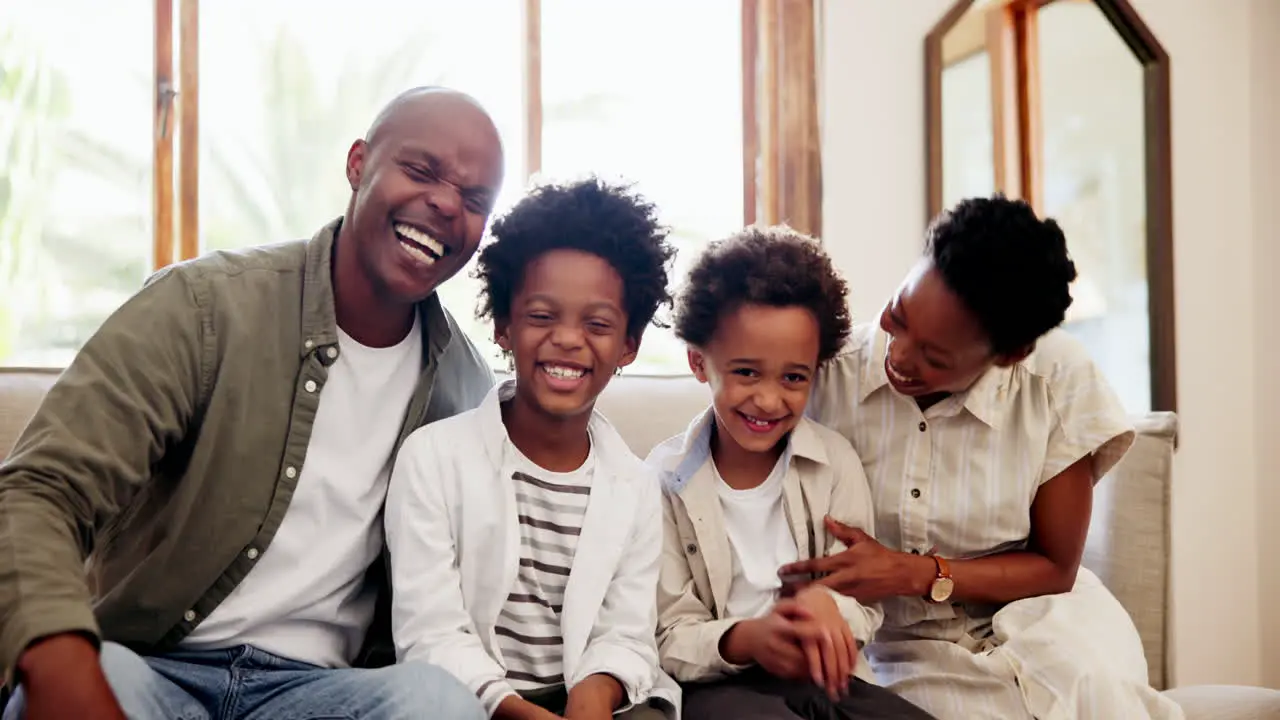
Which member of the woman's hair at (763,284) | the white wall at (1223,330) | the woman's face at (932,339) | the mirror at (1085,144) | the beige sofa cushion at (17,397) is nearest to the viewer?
the woman's face at (932,339)

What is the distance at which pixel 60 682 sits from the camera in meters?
1.01

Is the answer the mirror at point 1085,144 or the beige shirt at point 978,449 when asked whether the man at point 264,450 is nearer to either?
the beige shirt at point 978,449

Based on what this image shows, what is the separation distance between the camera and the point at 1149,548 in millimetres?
1867

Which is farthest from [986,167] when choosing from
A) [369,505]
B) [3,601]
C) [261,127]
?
[3,601]

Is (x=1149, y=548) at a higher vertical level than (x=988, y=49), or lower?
lower

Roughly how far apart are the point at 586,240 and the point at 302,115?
1.61m

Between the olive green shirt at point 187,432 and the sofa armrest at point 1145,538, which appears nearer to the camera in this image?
the olive green shirt at point 187,432

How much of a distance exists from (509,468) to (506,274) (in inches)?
11.8

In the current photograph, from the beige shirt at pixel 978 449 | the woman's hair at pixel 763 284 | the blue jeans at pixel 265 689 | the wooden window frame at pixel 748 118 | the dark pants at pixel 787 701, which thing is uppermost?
the wooden window frame at pixel 748 118

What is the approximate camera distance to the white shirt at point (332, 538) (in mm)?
1394

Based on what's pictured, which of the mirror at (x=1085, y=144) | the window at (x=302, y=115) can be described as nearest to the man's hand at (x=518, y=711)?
the window at (x=302, y=115)

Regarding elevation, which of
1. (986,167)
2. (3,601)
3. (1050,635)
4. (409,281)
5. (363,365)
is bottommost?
(1050,635)

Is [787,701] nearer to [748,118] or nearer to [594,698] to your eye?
[594,698]

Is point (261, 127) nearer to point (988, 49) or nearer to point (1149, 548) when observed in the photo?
point (988, 49)
